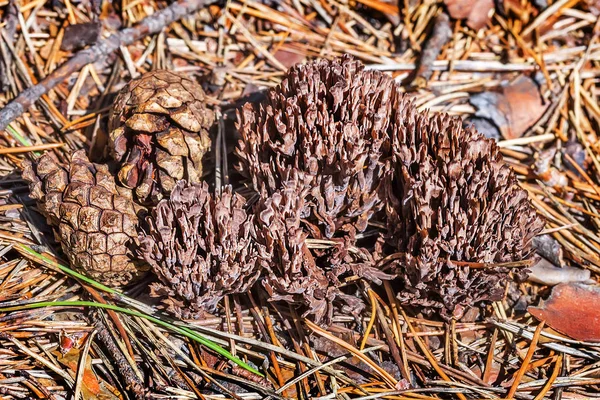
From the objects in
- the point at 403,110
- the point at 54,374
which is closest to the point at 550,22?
the point at 403,110

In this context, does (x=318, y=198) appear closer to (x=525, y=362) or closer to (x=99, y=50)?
(x=525, y=362)

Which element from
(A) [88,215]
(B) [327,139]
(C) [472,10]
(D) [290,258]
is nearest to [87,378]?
(A) [88,215]

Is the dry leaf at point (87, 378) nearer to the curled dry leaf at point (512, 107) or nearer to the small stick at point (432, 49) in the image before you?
the small stick at point (432, 49)

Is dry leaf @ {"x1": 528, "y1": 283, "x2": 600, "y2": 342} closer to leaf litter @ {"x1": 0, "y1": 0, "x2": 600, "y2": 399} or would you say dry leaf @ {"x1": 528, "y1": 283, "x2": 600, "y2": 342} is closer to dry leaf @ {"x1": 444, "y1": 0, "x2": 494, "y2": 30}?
leaf litter @ {"x1": 0, "y1": 0, "x2": 600, "y2": 399}

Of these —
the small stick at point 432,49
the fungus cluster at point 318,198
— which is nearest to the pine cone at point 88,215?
the fungus cluster at point 318,198

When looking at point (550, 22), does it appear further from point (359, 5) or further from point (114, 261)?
point (114, 261)

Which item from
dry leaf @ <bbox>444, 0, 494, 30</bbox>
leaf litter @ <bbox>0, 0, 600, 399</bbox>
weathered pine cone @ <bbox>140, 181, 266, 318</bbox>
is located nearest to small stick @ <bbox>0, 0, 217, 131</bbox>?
leaf litter @ <bbox>0, 0, 600, 399</bbox>
